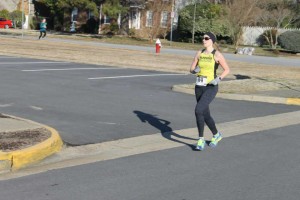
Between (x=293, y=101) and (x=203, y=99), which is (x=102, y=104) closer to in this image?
(x=203, y=99)

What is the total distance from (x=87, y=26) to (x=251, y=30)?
18043 millimetres

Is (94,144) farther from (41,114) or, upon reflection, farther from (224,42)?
(224,42)

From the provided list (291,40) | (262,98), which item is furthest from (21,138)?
(291,40)

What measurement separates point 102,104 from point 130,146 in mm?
3918

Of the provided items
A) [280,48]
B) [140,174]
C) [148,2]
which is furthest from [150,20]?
[140,174]

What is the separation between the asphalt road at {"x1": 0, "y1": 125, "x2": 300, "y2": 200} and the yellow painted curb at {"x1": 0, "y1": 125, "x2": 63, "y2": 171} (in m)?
0.42

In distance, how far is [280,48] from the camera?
4603 cm

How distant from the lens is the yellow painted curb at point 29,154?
6645 millimetres

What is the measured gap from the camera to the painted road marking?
23.2 ft

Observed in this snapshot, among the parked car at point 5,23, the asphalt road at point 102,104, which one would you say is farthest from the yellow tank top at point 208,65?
the parked car at point 5,23

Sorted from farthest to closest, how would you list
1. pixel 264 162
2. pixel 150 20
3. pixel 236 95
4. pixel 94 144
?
1. pixel 150 20
2. pixel 236 95
3. pixel 94 144
4. pixel 264 162

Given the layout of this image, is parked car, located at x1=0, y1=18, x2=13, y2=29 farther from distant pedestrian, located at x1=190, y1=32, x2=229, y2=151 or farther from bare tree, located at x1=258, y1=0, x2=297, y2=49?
distant pedestrian, located at x1=190, y1=32, x2=229, y2=151

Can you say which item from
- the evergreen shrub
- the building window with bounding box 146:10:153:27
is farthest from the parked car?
the evergreen shrub

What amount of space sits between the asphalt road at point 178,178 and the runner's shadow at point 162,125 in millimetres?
719
